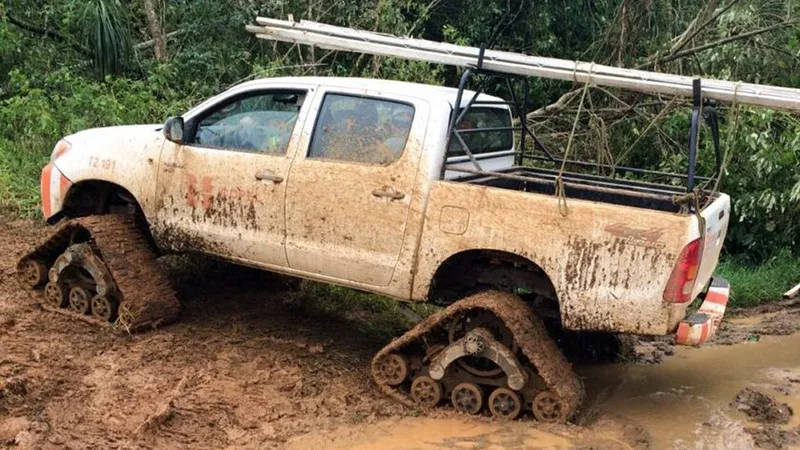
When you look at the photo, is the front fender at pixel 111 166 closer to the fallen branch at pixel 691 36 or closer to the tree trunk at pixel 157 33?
the tree trunk at pixel 157 33

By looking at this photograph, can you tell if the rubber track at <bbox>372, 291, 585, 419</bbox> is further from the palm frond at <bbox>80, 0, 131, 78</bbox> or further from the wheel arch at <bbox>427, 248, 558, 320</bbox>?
the palm frond at <bbox>80, 0, 131, 78</bbox>

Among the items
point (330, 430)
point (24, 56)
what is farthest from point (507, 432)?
point (24, 56)

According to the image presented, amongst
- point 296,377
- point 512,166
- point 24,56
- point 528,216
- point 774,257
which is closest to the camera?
point 528,216

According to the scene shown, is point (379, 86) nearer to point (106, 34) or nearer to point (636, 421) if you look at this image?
point (636, 421)

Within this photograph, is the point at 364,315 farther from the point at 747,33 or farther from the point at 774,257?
the point at 747,33

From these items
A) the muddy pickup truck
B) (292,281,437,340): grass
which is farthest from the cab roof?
(292,281,437,340): grass

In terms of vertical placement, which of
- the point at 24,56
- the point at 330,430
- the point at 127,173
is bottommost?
the point at 330,430

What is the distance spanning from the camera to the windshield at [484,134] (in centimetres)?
569

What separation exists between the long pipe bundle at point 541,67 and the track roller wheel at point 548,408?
192 centimetres

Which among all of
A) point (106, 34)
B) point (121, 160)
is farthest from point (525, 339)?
point (106, 34)

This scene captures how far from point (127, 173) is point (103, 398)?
6.35ft

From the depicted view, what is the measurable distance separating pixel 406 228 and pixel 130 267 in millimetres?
2295

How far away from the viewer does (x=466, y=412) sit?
16.4 feet

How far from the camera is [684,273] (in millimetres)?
Result: 4445
